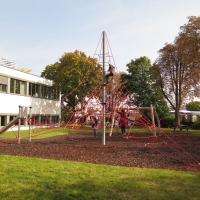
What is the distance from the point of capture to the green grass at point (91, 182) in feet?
16.1

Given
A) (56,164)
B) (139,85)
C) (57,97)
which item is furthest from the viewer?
(139,85)

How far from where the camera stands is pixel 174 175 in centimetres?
644

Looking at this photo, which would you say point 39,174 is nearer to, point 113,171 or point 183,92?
point 113,171

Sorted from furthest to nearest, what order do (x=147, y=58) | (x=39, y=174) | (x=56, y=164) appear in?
(x=147, y=58) → (x=56, y=164) → (x=39, y=174)

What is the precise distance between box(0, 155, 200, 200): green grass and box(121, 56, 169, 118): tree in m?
33.0

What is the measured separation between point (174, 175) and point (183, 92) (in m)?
29.6

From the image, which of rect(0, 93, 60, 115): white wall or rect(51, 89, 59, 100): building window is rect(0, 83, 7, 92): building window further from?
rect(51, 89, 59, 100): building window

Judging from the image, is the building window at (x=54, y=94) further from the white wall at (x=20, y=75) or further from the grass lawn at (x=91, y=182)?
the grass lawn at (x=91, y=182)

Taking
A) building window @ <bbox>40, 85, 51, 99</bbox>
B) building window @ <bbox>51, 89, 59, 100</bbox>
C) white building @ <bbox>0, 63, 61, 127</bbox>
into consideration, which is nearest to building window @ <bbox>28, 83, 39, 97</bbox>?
white building @ <bbox>0, 63, 61, 127</bbox>

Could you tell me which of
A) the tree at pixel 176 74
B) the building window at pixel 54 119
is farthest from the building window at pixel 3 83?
the tree at pixel 176 74

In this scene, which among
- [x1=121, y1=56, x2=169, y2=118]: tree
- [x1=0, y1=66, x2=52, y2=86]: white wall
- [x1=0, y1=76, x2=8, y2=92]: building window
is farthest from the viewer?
[x1=121, y1=56, x2=169, y2=118]: tree

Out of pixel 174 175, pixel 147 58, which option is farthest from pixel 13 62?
pixel 174 175

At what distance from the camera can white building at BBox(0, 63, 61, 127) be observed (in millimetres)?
23848

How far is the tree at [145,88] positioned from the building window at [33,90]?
1580cm
